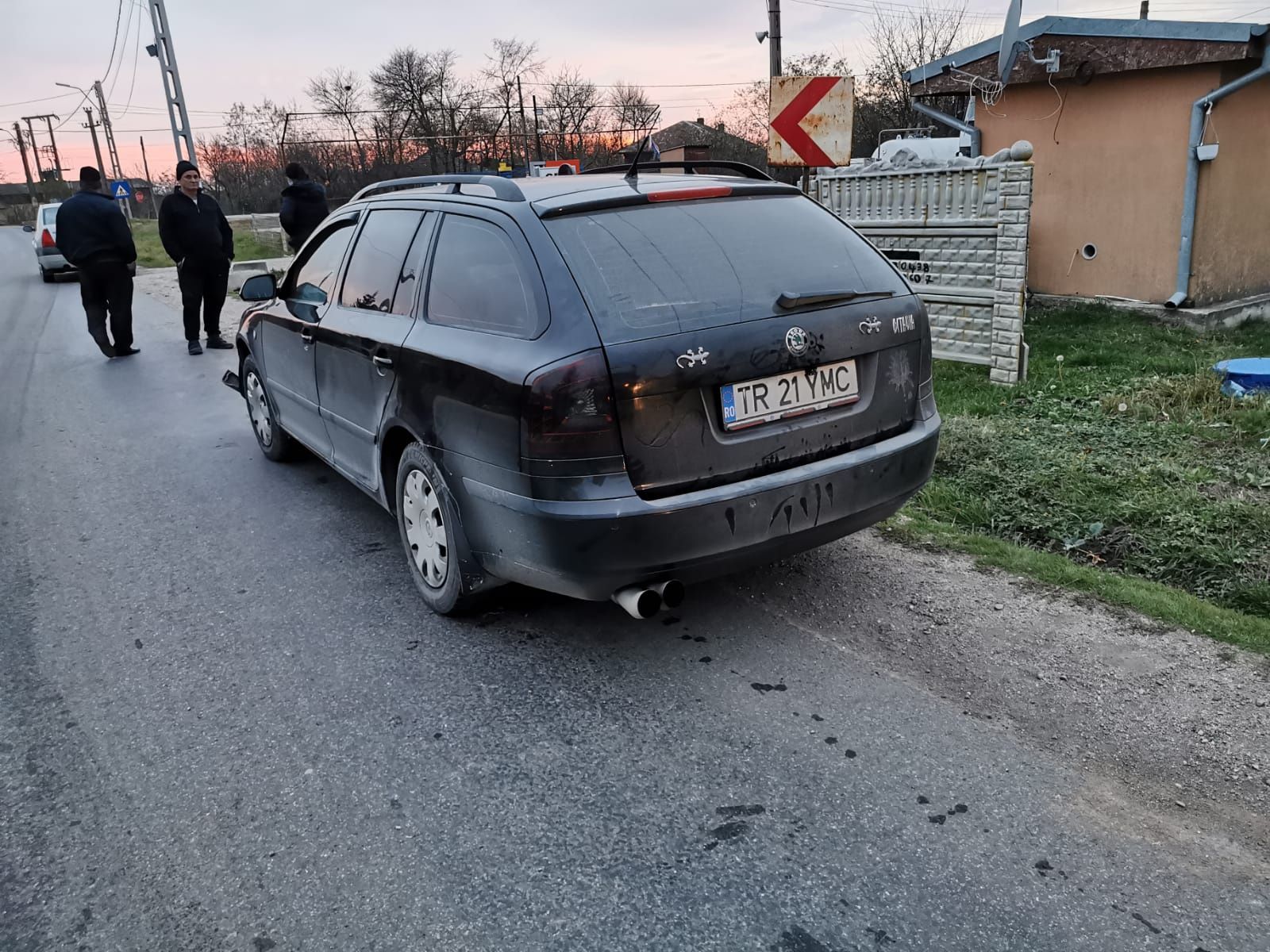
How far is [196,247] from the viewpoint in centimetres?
1019

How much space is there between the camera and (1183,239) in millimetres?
9750

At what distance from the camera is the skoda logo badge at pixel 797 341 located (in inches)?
126

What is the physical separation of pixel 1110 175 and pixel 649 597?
385 inches

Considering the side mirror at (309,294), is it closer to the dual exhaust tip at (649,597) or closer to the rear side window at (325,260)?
the rear side window at (325,260)

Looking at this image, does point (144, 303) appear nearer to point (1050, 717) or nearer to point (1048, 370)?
point (1048, 370)

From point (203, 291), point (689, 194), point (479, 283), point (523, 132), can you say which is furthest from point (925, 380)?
point (523, 132)

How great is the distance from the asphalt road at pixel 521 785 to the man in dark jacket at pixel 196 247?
21.6 feet

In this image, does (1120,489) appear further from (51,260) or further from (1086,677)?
(51,260)

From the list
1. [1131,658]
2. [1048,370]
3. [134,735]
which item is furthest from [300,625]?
[1048,370]

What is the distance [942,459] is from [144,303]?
50.8 ft

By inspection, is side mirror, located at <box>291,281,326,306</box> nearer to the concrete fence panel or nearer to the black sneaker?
the concrete fence panel

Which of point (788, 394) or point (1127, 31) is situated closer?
point (788, 394)

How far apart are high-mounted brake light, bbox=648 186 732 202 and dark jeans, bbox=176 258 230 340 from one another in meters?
8.37

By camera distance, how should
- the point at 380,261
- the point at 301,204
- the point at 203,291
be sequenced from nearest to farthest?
the point at 380,261 → the point at 203,291 → the point at 301,204
